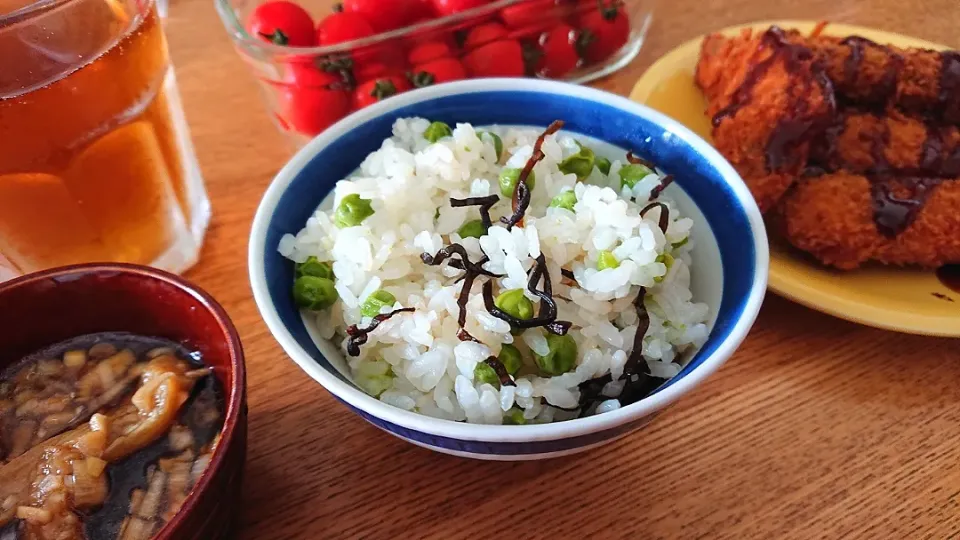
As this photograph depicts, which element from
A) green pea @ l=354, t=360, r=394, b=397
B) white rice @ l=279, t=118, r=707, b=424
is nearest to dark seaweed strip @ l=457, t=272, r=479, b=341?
white rice @ l=279, t=118, r=707, b=424

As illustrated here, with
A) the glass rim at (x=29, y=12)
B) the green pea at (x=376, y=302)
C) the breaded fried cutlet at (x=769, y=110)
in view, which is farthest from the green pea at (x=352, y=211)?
the breaded fried cutlet at (x=769, y=110)

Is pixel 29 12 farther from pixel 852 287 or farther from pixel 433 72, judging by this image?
pixel 852 287

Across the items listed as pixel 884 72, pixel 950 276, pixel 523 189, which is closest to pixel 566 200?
pixel 523 189

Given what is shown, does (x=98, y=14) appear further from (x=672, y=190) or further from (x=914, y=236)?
(x=914, y=236)

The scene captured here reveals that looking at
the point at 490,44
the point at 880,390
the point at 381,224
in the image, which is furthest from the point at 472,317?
the point at 490,44

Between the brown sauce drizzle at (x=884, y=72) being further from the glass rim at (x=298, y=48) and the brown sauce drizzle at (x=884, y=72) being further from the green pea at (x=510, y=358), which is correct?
the green pea at (x=510, y=358)

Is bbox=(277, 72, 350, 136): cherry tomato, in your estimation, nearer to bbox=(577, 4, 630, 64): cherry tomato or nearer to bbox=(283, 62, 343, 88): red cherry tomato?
bbox=(283, 62, 343, 88): red cherry tomato
